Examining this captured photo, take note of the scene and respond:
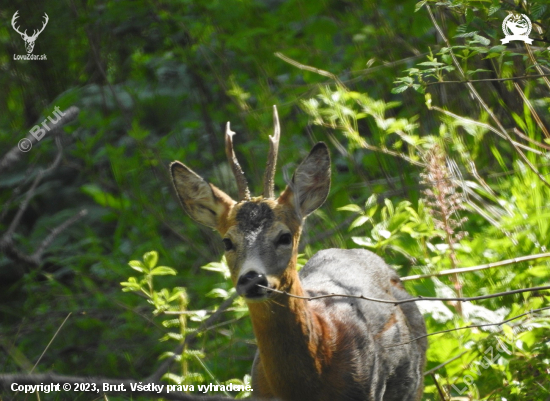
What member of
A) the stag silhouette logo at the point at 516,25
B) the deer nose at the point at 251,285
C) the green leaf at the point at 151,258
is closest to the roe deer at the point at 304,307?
the deer nose at the point at 251,285

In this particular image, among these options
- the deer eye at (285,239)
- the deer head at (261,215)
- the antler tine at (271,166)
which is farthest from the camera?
→ the antler tine at (271,166)

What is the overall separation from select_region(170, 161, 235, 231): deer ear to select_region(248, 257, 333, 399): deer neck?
552 millimetres

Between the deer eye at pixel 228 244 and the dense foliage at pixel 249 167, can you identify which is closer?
the deer eye at pixel 228 244

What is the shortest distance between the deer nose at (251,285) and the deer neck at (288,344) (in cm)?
22

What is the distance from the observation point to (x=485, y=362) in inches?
137

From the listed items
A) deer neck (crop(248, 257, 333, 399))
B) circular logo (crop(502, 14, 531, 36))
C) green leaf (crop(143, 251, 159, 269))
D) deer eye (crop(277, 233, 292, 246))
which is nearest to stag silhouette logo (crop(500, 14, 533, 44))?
circular logo (crop(502, 14, 531, 36))

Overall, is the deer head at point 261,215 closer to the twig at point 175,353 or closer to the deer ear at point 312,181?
the deer ear at point 312,181

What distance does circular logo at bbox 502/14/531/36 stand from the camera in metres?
3.13

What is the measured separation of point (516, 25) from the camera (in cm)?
319

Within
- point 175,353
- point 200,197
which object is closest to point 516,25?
point 200,197

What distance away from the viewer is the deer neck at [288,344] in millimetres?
3141

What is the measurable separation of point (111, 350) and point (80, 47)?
334 cm

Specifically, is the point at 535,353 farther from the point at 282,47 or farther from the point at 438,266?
the point at 282,47

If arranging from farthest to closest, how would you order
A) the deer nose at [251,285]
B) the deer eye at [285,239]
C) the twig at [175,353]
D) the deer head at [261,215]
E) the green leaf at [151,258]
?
the green leaf at [151,258], the deer eye at [285,239], the deer head at [261,215], the deer nose at [251,285], the twig at [175,353]
